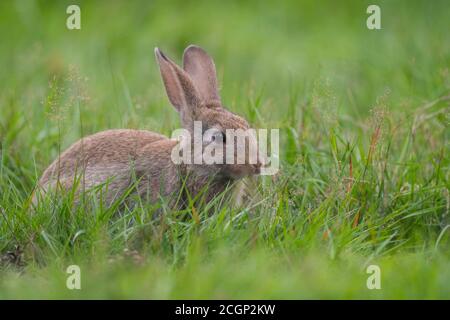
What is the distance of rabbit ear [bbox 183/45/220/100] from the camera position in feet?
19.6

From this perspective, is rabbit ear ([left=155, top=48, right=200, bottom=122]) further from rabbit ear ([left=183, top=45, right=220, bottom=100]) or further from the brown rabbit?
rabbit ear ([left=183, top=45, right=220, bottom=100])

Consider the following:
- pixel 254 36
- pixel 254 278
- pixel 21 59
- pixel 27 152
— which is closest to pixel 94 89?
pixel 21 59

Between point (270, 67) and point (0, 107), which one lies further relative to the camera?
point (270, 67)

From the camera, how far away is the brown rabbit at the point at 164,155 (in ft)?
18.0

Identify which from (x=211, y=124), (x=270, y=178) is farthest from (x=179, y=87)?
(x=270, y=178)

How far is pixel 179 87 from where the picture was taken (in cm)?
563

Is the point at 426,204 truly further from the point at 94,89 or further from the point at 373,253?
the point at 94,89

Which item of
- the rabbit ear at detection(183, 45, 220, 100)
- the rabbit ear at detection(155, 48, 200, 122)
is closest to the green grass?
the rabbit ear at detection(183, 45, 220, 100)

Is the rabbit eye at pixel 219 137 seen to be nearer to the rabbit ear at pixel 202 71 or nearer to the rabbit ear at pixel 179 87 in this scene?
the rabbit ear at pixel 179 87

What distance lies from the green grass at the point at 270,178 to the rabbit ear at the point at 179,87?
499 mm

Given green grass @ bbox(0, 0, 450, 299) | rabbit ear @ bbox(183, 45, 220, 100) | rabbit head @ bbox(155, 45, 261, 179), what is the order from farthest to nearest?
rabbit ear @ bbox(183, 45, 220, 100) → rabbit head @ bbox(155, 45, 261, 179) → green grass @ bbox(0, 0, 450, 299)

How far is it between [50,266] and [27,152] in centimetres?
203

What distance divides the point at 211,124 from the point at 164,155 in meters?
0.41

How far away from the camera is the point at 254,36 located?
9.65m
